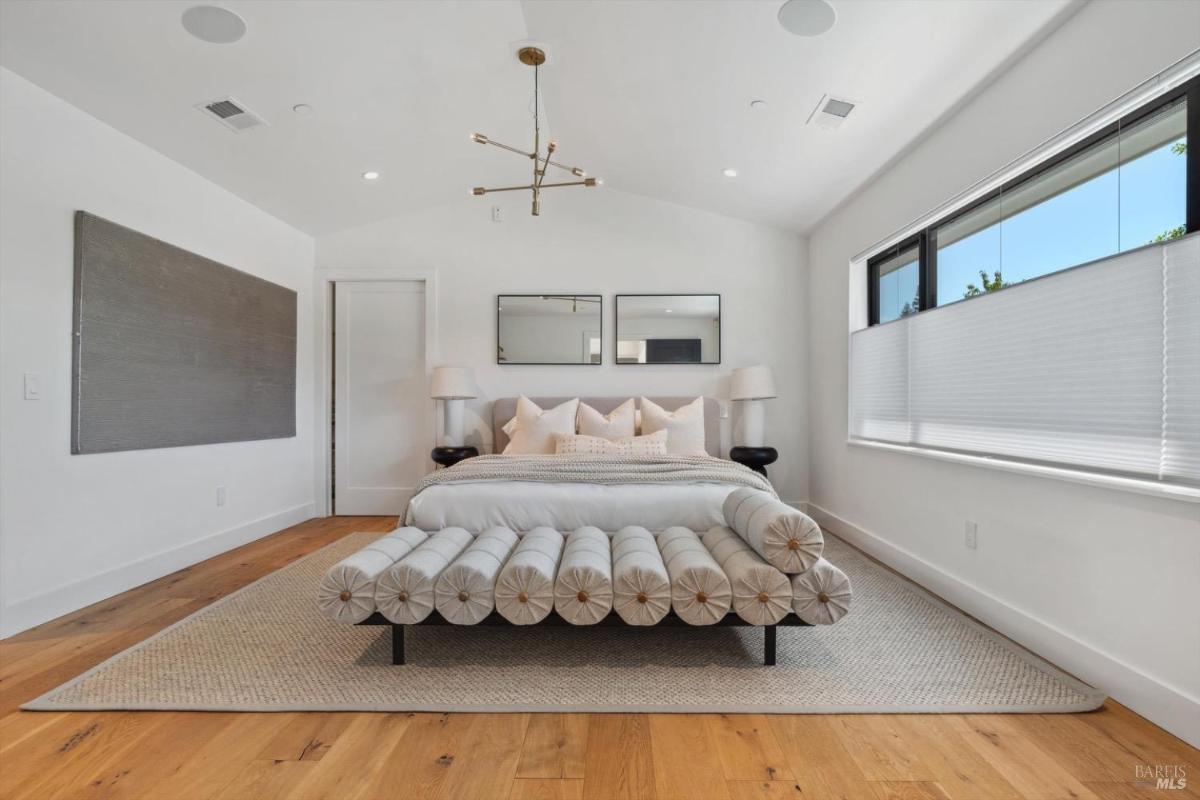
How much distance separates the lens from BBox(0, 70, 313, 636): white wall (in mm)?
2529

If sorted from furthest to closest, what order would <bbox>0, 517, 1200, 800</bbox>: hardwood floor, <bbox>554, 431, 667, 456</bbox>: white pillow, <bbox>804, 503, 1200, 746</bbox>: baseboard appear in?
<bbox>554, 431, 667, 456</bbox>: white pillow, <bbox>804, 503, 1200, 746</bbox>: baseboard, <bbox>0, 517, 1200, 800</bbox>: hardwood floor

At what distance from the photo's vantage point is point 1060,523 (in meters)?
2.15

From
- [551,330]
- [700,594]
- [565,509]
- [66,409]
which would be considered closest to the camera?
[700,594]

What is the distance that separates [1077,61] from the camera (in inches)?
82.7

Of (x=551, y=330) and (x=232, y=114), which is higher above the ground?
(x=232, y=114)

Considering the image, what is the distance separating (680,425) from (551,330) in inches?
57.2

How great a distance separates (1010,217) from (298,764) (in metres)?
3.49

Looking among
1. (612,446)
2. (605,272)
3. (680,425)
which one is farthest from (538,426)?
(605,272)

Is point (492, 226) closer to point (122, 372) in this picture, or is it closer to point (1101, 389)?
point (122, 372)

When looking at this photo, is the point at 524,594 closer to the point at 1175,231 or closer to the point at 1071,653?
the point at 1071,653

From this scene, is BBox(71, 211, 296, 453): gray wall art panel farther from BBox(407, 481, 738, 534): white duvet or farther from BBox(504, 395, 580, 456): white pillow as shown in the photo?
BBox(504, 395, 580, 456): white pillow

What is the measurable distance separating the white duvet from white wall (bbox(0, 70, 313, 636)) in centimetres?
162

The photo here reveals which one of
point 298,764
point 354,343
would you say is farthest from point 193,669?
point 354,343

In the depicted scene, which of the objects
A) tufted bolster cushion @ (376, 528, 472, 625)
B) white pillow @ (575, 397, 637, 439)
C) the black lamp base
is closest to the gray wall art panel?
tufted bolster cushion @ (376, 528, 472, 625)
